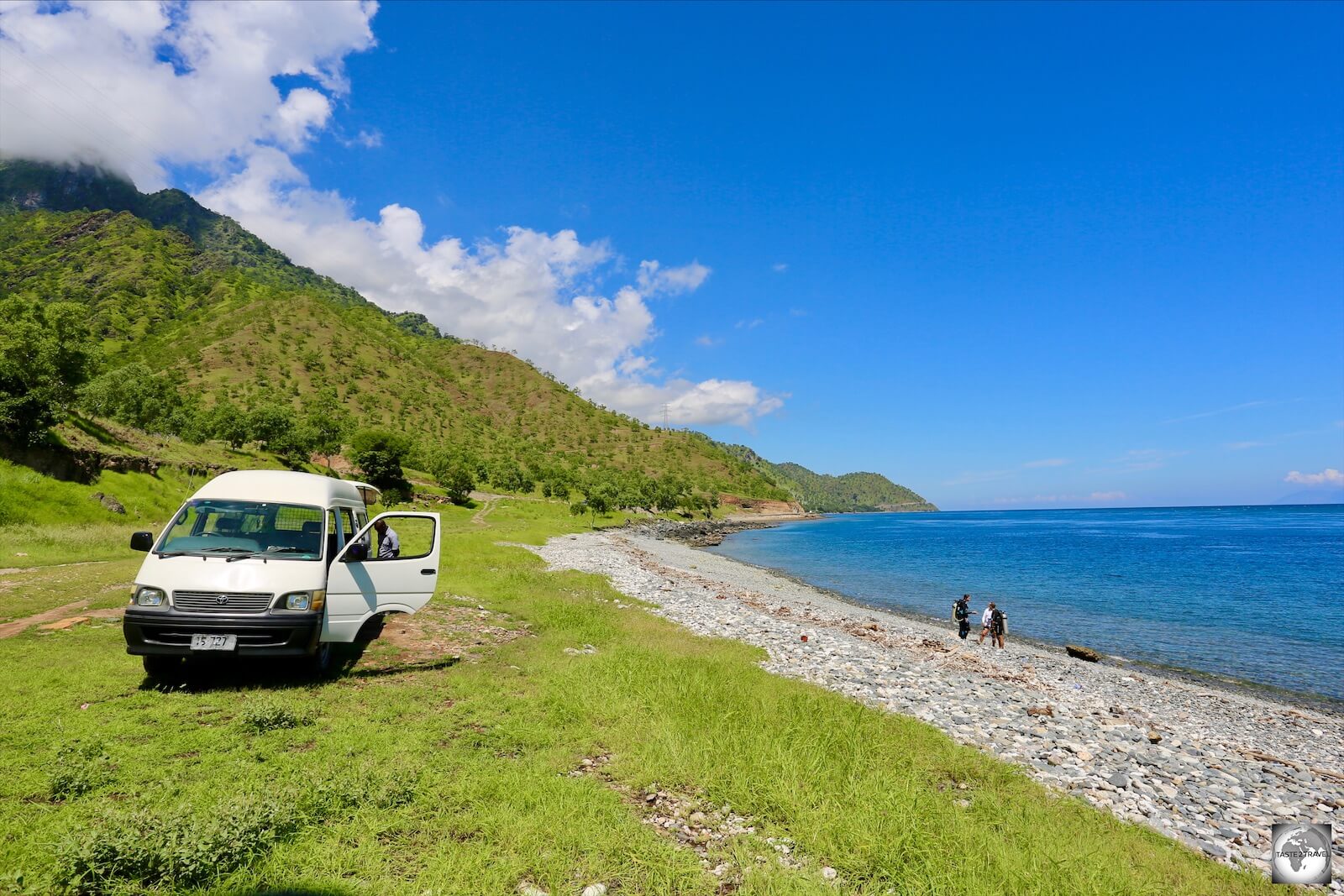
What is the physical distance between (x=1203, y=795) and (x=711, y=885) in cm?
886

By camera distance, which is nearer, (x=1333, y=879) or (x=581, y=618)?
(x=1333, y=879)

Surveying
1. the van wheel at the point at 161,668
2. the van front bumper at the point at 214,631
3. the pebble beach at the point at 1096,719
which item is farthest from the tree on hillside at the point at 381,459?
the van front bumper at the point at 214,631

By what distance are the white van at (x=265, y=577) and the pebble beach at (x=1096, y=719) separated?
962 cm

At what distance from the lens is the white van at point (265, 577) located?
29.1 feet

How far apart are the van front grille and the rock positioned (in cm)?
2797

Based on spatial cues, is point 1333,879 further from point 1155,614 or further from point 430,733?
point 1155,614

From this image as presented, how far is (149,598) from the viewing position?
351 inches

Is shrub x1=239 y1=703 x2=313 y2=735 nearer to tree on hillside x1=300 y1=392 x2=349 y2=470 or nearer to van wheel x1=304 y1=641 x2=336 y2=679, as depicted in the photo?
van wheel x1=304 y1=641 x2=336 y2=679

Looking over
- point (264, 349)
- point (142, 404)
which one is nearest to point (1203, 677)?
point (142, 404)

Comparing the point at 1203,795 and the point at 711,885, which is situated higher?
the point at 711,885

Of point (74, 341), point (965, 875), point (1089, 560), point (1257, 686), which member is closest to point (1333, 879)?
point (965, 875)

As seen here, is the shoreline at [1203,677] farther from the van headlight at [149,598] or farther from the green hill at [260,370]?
the green hill at [260,370]

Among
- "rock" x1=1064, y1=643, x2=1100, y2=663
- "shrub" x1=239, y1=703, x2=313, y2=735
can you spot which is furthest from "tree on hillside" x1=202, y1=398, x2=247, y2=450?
"rock" x1=1064, y1=643, x2=1100, y2=663

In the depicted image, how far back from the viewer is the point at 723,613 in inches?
945
